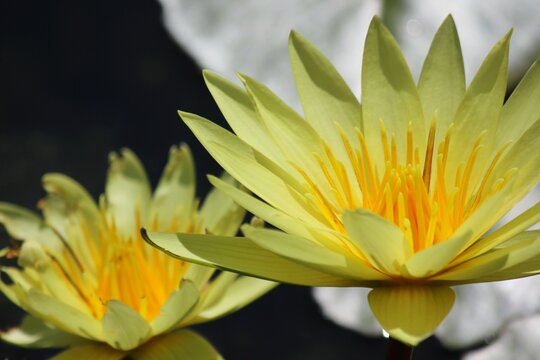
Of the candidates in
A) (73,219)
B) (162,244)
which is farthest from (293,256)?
(73,219)

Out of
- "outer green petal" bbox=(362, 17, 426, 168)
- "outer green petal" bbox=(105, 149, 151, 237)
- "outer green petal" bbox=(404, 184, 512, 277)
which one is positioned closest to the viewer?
"outer green petal" bbox=(404, 184, 512, 277)

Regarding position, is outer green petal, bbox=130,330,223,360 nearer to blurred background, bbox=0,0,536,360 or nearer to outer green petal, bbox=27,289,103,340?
outer green petal, bbox=27,289,103,340

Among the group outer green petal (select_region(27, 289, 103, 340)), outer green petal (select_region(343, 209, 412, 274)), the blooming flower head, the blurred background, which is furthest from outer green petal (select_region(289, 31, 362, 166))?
the blurred background

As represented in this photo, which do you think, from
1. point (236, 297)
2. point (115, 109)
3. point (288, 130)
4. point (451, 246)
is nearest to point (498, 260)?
point (451, 246)

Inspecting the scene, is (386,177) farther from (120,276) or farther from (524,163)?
(120,276)

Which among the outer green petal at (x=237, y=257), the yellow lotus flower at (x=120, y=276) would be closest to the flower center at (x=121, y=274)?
the yellow lotus flower at (x=120, y=276)

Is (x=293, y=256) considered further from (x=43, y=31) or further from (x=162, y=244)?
(x=43, y=31)
